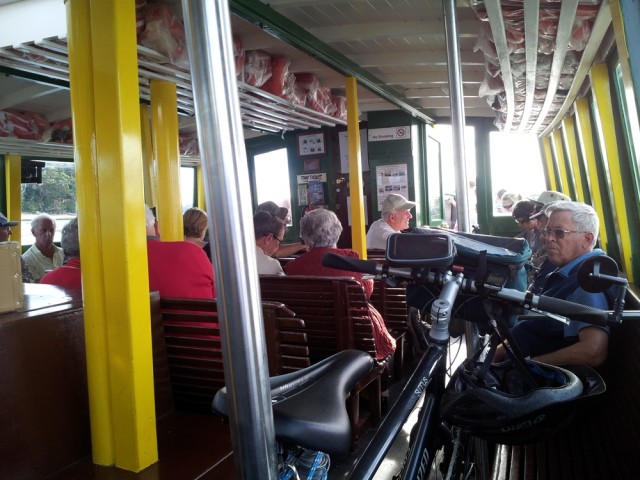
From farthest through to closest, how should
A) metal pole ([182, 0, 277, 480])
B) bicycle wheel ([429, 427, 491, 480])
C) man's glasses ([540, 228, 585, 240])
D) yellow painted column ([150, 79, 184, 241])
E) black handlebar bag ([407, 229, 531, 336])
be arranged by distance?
yellow painted column ([150, 79, 184, 241]) < man's glasses ([540, 228, 585, 240]) < bicycle wheel ([429, 427, 491, 480]) < black handlebar bag ([407, 229, 531, 336]) < metal pole ([182, 0, 277, 480])

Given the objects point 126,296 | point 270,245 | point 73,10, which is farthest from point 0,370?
point 270,245

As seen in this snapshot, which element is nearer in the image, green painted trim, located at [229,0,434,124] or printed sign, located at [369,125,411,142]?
green painted trim, located at [229,0,434,124]

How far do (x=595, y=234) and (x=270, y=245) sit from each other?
2.41m

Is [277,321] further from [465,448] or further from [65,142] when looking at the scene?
[65,142]

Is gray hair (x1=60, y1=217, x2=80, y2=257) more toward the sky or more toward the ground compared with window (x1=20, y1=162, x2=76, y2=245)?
more toward the ground

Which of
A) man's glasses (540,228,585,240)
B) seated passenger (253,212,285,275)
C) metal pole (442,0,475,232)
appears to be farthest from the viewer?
seated passenger (253,212,285,275)

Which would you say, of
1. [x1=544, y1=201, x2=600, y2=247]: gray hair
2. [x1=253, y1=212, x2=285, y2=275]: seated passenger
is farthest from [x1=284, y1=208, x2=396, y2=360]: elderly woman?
[x1=544, y1=201, x2=600, y2=247]: gray hair

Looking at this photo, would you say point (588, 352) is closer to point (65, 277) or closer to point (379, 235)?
point (65, 277)

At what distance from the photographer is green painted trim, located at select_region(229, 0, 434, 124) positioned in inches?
141

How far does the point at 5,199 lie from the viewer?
7.26m

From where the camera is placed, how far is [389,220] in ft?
19.6

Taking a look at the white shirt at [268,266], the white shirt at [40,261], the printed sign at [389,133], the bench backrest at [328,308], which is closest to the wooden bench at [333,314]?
the bench backrest at [328,308]

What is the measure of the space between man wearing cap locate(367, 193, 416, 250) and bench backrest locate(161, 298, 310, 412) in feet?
11.5

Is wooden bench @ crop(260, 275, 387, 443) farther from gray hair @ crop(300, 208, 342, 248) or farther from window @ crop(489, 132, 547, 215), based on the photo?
window @ crop(489, 132, 547, 215)
